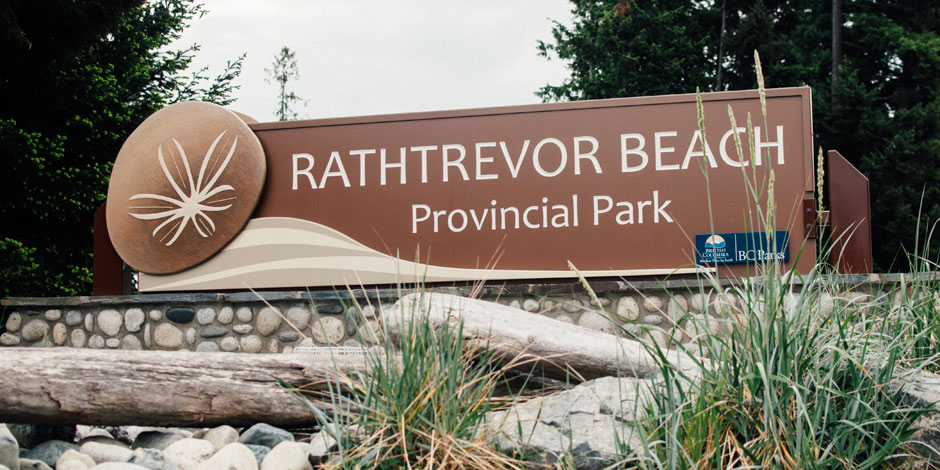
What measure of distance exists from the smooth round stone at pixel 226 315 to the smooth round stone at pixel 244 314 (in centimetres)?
5

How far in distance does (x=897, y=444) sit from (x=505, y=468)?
1234mm

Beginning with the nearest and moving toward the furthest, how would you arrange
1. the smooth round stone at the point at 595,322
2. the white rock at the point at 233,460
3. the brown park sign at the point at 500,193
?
1. the white rock at the point at 233,460
2. the smooth round stone at the point at 595,322
3. the brown park sign at the point at 500,193

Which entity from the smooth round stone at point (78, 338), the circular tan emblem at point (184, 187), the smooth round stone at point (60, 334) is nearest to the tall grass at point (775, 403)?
the circular tan emblem at point (184, 187)

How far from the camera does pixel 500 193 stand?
6094mm

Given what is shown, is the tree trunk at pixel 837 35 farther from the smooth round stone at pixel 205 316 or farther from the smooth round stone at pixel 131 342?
the smooth round stone at pixel 131 342

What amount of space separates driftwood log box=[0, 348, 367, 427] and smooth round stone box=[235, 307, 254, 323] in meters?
2.78

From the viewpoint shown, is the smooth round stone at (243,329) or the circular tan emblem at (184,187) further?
the circular tan emblem at (184,187)

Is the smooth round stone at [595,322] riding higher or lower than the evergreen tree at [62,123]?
lower

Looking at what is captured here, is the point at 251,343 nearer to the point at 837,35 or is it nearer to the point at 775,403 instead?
the point at 775,403

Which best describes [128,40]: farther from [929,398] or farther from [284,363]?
[929,398]

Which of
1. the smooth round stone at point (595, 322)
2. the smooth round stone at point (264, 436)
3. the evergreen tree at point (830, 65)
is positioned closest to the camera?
the smooth round stone at point (264, 436)

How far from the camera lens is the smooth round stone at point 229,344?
6.09m

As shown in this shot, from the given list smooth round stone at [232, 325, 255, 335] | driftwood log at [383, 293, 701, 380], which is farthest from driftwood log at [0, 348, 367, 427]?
smooth round stone at [232, 325, 255, 335]

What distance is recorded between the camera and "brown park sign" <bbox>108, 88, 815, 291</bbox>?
19.2ft
